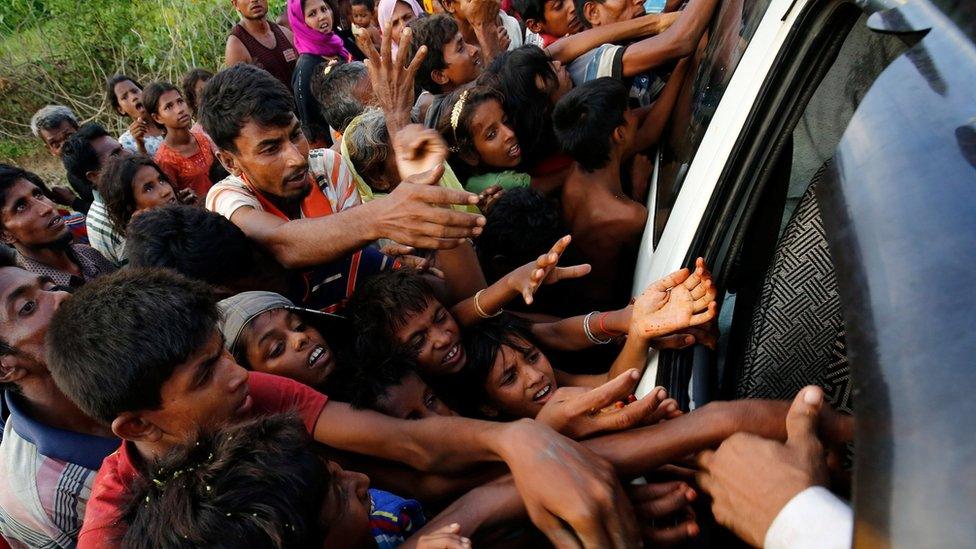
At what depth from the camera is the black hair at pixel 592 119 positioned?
270 cm

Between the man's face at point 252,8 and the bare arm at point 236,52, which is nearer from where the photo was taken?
the man's face at point 252,8

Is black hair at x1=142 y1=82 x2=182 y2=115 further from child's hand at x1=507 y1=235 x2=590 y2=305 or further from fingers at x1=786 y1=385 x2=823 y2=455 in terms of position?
fingers at x1=786 y1=385 x2=823 y2=455

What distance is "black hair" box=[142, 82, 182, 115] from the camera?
18.0 feet

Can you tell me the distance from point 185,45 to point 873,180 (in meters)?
10.4

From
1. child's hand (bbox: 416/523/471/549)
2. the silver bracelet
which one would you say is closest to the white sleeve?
child's hand (bbox: 416/523/471/549)

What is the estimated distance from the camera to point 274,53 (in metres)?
6.26

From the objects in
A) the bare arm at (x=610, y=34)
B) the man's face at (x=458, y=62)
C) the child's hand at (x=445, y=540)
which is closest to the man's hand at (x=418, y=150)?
the child's hand at (x=445, y=540)

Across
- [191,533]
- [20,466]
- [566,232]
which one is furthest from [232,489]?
[566,232]

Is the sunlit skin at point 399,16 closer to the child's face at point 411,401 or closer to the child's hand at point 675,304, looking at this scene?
the child's face at point 411,401

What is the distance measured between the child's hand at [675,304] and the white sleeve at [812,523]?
641 mm

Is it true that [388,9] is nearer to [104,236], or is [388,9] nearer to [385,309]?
[104,236]

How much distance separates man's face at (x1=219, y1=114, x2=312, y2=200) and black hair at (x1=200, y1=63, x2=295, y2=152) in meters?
0.03

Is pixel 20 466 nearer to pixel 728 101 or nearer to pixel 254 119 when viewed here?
pixel 254 119

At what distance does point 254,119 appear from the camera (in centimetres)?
253
